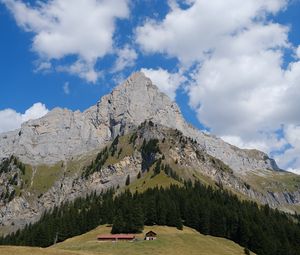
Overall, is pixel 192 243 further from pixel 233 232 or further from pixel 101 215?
pixel 101 215

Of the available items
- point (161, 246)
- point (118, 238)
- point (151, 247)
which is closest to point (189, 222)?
point (118, 238)

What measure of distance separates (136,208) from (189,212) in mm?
28189

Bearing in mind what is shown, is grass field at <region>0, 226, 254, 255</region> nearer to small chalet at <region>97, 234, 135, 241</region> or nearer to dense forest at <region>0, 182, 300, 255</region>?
small chalet at <region>97, 234, 135, 241</region>

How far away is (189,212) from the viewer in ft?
582

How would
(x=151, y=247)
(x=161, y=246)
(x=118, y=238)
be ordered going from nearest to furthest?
(x=151, y=247)
(x=161, y=246)
(x=118, y=238)

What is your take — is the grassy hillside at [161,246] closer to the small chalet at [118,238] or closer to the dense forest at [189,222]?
the small chalet at [118,238]

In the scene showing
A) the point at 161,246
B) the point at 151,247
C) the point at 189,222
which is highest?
the point at 189,222

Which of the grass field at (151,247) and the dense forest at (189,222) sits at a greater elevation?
the dense forest at (189,222)

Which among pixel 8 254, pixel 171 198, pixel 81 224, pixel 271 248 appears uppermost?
pixel 171 198

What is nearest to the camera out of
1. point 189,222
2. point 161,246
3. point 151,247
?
point 151,247

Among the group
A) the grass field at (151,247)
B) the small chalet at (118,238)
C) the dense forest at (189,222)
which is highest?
the dense forest at (189,222)

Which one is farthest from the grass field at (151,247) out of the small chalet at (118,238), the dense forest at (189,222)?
the dense forest at (189,222)

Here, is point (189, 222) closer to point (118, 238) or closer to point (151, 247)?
point (118, 238)

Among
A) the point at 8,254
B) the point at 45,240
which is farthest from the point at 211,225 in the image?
the point at 8,254
